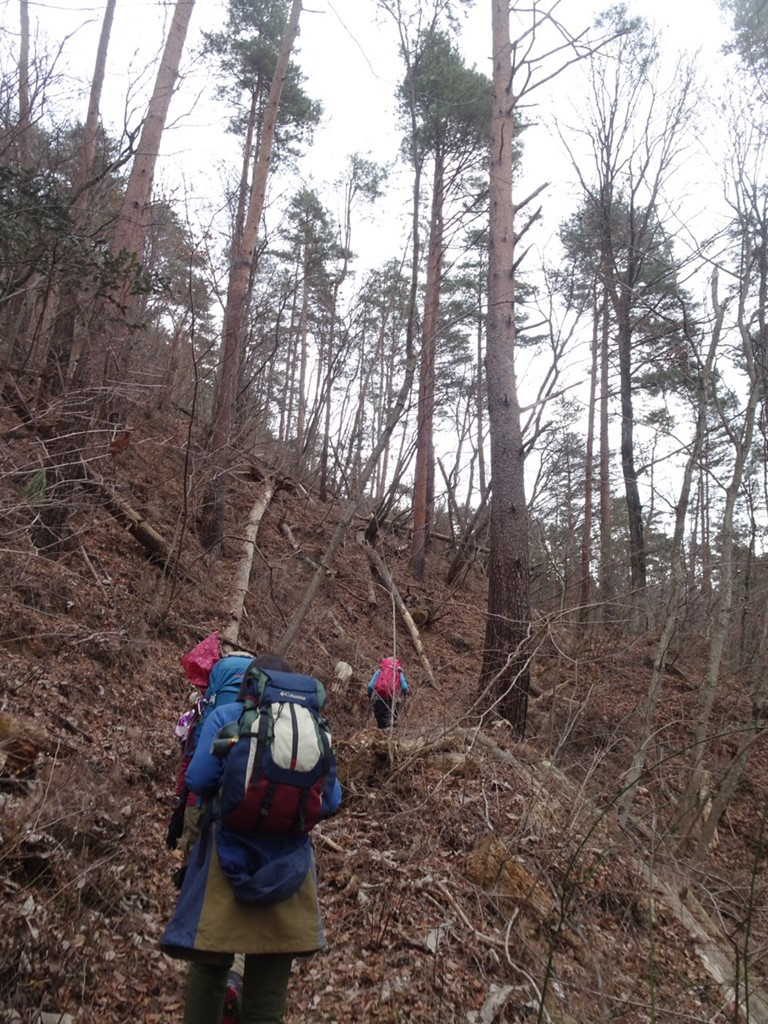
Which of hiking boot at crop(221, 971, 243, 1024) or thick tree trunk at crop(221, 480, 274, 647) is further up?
thick tree trunk at crop(221, 480, 274, 647)

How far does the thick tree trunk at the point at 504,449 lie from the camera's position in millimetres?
6875

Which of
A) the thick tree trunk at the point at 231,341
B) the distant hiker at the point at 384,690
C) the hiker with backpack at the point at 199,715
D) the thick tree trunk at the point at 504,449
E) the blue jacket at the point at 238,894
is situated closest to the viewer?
the blue jacket at the point at 238,894

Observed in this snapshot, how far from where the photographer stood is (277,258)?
66.5ft

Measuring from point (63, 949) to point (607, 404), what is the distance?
17.5 m

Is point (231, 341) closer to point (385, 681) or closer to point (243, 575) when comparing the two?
point (243, 575)

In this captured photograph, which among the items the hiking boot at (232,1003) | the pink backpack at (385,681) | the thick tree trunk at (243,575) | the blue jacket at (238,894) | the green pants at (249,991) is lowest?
the hiking boot at (232,1003)

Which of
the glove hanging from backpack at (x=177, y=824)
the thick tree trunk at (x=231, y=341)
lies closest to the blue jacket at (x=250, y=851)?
the glove hanging from backpack at (x=177, y=824)

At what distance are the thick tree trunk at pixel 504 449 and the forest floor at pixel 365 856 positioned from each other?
60cm

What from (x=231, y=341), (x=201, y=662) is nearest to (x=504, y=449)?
(x=231, y=341)

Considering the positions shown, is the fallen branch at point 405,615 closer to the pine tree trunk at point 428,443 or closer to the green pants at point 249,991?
the pine tree trunk at point 428,443

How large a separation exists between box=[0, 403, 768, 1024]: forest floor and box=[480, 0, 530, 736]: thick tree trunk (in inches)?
23.7

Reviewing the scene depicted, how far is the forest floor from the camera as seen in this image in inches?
129

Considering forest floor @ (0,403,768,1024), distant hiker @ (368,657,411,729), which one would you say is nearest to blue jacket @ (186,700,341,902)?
forest floor @ (0,403,768,1024)

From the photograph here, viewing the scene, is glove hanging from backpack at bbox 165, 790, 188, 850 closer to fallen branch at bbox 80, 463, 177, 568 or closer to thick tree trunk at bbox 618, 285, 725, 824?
thick tree trunk at bbox 618, 285, 725, 824
